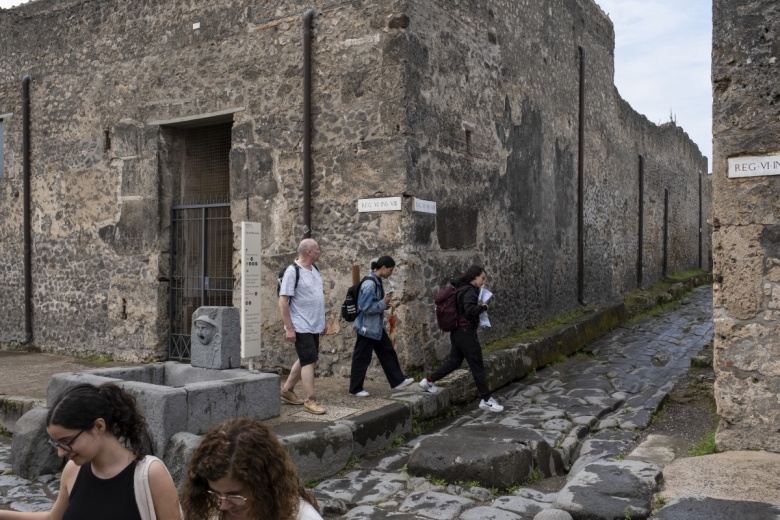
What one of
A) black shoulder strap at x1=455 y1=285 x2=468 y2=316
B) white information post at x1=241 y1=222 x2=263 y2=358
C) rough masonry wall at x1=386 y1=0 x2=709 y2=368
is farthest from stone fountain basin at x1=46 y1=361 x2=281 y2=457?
rough masonry wall at x1=386 y1=0 x2=709 y2=368

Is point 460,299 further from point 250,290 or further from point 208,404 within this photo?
point 208,404

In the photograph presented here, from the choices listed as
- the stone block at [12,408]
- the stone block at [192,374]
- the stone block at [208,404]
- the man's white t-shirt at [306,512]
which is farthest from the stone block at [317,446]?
the man's white t-shirt at [306,512]

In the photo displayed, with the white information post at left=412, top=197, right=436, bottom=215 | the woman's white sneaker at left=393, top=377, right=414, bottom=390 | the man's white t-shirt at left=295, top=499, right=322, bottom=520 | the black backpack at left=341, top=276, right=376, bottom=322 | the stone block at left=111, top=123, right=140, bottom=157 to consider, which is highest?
the stone block at left=111, top=123, right=140, bottom=157

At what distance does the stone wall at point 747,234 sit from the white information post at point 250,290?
441 centimetres

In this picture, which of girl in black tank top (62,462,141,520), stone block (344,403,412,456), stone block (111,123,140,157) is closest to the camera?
girl in black tank top (62,462,141,520)

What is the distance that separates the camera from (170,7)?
9.58m

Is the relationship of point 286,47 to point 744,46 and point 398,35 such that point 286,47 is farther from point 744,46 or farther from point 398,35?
point 744,46

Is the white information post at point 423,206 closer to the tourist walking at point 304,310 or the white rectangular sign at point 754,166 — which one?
the tourist walking at point 304,310

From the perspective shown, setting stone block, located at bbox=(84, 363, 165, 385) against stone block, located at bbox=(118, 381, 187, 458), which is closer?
stone block, located at bbox=(118, 381, 187, 458)

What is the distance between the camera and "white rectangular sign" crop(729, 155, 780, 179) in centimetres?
516

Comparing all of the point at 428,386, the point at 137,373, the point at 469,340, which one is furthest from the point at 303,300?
the point at 469,340

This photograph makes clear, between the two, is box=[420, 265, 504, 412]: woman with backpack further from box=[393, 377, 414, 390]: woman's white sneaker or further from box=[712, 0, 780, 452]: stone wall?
box=[712, 0, 780, 452]: stone wall

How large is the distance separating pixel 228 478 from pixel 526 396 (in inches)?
252

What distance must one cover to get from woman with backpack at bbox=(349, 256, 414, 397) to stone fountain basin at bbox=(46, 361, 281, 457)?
1200 millimetres
